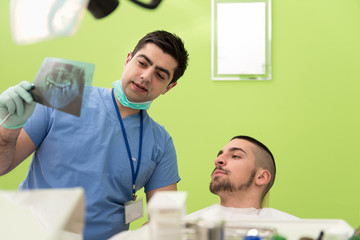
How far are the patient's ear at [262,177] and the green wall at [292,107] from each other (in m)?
0.63

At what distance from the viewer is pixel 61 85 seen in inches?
44.3

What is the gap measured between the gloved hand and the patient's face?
2.90ft

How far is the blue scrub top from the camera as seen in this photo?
→ 1.35 metres


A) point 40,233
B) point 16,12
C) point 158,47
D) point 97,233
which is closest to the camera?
point 40,233

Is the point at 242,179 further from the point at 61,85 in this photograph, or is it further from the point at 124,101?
the point at 61,85

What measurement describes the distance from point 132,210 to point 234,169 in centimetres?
54

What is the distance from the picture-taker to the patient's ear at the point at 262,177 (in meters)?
1.73

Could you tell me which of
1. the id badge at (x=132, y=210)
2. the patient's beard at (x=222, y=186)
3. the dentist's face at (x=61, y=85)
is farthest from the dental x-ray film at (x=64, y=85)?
the patient's beard at (x=222, y=186)

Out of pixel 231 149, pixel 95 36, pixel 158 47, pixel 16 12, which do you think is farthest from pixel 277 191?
pixel 16 12

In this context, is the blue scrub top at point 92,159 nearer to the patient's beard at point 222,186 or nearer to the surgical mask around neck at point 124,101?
the surgical mask around neck at point 124,101

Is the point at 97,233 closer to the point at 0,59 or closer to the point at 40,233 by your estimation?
the point at 40,233

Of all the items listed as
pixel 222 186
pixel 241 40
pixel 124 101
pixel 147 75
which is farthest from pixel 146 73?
pixel 241 40

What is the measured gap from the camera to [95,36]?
2.52 meters

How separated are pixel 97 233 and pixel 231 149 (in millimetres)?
757
